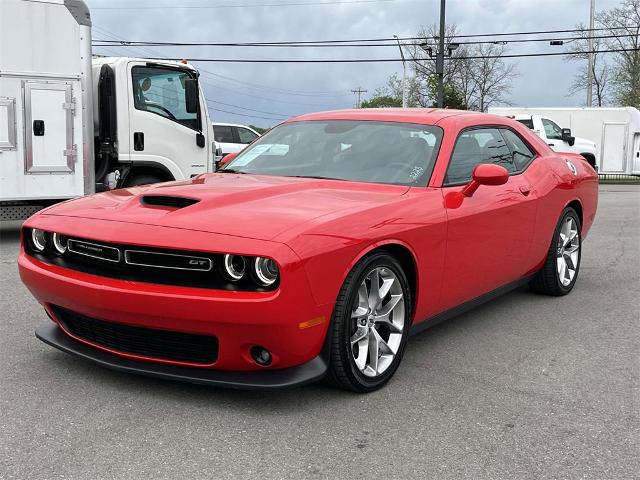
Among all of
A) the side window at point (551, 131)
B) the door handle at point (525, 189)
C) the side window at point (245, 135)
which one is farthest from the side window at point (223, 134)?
the door handle at point (525, 189)

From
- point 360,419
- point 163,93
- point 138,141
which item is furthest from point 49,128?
point 360,419

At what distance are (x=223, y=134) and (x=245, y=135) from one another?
2.39 feet

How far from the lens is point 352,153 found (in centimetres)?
452

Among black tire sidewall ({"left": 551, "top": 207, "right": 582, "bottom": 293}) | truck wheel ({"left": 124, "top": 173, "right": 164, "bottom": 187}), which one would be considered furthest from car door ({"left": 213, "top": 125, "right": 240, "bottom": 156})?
black tire sidewall ({"left": 551, "top": 207, "right": 582, "bottom": 293})

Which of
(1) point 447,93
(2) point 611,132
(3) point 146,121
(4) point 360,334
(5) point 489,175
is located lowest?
(4) point 360,334

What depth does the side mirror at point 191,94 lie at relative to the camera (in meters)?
9.48

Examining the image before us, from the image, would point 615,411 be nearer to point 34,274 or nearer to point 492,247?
point 492,247

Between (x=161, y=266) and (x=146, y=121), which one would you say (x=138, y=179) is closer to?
(x=146, y=121)

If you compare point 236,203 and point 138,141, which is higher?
point 138,141

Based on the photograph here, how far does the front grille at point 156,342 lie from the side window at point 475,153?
185 cm

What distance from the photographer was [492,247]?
14.9ft

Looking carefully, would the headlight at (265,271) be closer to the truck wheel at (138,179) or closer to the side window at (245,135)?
the truck wheel at (138,179)

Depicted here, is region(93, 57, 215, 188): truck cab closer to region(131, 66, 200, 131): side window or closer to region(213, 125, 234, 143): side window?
region(131, 66, 200, 131): side window

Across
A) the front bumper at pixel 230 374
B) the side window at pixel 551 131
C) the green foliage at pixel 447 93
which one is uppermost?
the green foliage at pixel 447 93
